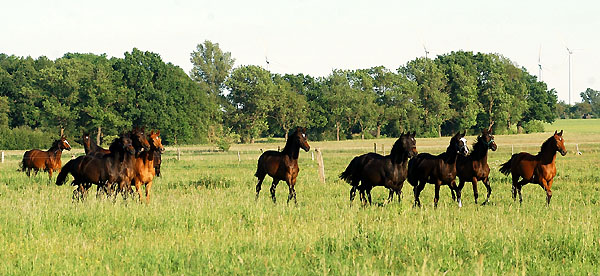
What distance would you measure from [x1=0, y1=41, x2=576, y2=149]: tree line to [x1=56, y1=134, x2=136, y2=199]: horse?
60574 millimetres

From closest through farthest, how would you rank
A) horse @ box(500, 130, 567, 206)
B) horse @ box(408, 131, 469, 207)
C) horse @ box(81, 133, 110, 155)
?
horse @ box(408, 131, 469, 207) → horse @ box(500, 130, 567, 206) → horse @ box(81, 133, 110, 155)

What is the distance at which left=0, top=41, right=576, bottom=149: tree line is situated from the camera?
76.9 m

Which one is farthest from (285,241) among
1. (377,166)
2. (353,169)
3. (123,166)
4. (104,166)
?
(104,166)

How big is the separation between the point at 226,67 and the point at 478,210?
360 ft

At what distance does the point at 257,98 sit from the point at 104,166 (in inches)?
3230

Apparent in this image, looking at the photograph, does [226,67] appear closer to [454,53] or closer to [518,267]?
[454,53]

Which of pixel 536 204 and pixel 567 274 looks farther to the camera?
pixel 536 204

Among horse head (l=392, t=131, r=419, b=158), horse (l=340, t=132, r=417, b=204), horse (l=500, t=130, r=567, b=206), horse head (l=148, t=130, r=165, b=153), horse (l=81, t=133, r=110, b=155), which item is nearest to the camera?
horse head (l=392, t=131, r=419, b=158)

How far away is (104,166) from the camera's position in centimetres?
1493

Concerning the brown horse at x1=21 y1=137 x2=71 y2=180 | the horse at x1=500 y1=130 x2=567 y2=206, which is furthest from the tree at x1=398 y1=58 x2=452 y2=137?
the horse at x1=500 y1=130 x2=567 y2=206

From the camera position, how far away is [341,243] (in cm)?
887

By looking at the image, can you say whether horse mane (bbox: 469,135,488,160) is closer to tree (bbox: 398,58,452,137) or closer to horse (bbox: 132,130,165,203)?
horse (bbox: 132,130,165,203)

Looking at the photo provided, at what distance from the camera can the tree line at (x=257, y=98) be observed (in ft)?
252

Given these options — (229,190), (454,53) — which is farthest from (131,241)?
(454,53)
